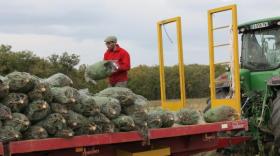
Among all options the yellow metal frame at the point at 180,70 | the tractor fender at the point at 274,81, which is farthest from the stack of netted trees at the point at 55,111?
the tractor fender at the point at 274,81

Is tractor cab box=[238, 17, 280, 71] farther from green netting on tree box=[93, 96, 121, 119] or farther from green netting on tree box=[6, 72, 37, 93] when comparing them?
green netting on tree box=[6, 72, 37, 93]

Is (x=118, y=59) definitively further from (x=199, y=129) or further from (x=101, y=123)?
(x=101, y=123)

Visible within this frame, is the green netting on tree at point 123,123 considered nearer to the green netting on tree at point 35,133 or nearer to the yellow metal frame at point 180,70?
the green netting on tree at point 35,133

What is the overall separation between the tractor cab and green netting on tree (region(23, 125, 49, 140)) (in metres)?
5.47

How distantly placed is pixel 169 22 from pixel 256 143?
2.74 m

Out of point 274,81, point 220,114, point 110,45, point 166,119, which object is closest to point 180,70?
point 110,45

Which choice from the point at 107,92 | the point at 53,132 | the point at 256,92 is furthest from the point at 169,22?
the point at 53,132

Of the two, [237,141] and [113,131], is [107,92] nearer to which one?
[113,131]

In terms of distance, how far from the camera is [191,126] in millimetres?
6020

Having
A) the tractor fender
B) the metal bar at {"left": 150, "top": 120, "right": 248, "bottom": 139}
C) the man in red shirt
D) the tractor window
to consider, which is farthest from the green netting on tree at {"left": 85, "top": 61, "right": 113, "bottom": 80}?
the tractor window

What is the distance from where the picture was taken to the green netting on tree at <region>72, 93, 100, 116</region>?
5.01 meters

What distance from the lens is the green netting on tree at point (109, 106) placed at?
5.21m

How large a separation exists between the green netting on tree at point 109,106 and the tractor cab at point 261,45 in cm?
449

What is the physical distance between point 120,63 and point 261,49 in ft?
9.23
